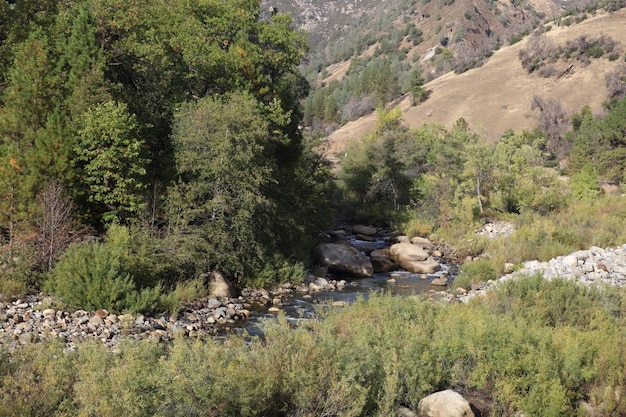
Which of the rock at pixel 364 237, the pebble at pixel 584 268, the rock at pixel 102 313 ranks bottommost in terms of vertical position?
the rock at pixel 364 237

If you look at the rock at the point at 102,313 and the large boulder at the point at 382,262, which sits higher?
the rock at the point at 102,313

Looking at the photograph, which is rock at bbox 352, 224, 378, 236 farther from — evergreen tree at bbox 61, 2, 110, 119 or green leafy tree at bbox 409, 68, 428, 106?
green leafy tree at bbox 409, 68, 428, 106

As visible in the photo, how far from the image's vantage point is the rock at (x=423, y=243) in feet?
98.2

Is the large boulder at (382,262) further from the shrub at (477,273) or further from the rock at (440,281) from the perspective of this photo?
the shrub at (477,273)

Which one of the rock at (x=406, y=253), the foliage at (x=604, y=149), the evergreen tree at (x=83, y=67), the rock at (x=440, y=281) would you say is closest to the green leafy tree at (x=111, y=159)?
the evergreen tree at (x=83, y=67)

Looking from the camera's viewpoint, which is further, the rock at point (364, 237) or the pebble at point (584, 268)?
the rock at point (364, 237)

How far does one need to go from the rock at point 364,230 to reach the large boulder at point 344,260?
33.2ft

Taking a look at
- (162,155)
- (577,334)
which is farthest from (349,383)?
(162,155)

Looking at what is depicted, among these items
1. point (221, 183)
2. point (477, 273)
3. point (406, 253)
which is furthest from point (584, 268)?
A: point (221, 183)

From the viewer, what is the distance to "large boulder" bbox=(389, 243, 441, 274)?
993 inches

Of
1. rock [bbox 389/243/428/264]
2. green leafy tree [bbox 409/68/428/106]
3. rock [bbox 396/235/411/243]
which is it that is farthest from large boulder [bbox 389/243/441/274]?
green leafy tree [bbox 409/68/428/106]

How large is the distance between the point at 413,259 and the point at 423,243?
15.9 feet

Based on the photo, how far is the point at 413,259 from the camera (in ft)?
85.9

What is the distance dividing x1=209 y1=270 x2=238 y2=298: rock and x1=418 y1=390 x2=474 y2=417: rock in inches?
444
